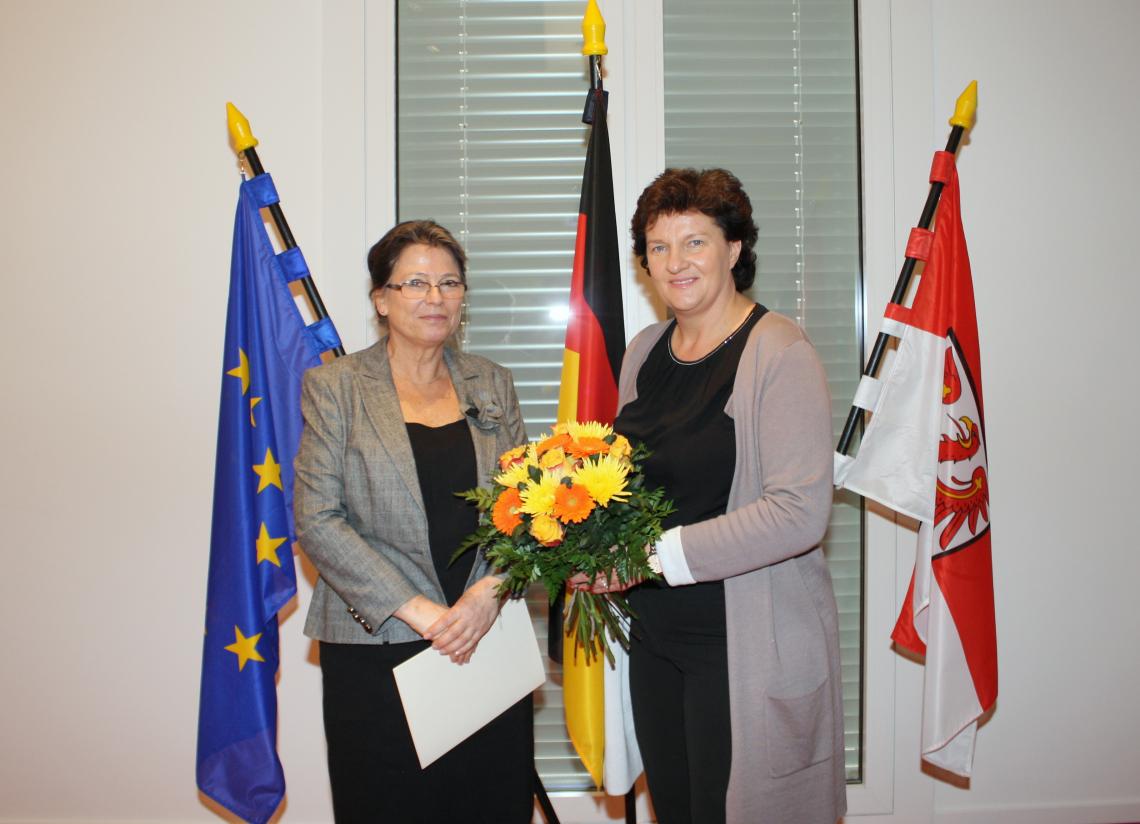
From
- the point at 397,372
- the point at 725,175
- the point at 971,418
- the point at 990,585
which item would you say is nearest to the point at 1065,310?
the point at 971,418

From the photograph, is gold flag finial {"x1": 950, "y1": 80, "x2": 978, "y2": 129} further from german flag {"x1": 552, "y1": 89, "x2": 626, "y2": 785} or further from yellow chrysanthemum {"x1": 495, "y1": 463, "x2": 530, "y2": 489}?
yellow chrysanthemum {"x1": 495, "y1": 463, "x2": 530, "y2": 489}

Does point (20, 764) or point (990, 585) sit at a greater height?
point (990, 585)

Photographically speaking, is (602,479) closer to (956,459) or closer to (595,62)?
(956,459)

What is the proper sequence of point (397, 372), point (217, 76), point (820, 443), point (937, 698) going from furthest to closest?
point (217, 76) → point (937, 698) → point (397, 372) → point (820, 443)

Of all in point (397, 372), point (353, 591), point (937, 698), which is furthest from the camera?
point (937, 698)

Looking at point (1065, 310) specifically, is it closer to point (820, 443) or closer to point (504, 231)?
point (820, 443)

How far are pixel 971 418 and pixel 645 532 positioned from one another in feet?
4.35

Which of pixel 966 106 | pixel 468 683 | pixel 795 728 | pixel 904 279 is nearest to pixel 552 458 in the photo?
pixel 468 683

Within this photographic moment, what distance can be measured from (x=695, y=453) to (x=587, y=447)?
9.8 inches

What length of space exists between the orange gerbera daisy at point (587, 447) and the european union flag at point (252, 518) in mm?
1130

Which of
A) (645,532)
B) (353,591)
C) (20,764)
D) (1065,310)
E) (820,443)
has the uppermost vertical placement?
(1065,310)

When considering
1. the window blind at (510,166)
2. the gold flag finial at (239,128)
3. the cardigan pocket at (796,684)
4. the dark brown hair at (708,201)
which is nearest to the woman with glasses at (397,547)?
the dark brown hair at (708,201)

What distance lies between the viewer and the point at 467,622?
68.7 inches

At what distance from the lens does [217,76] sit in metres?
2.69
